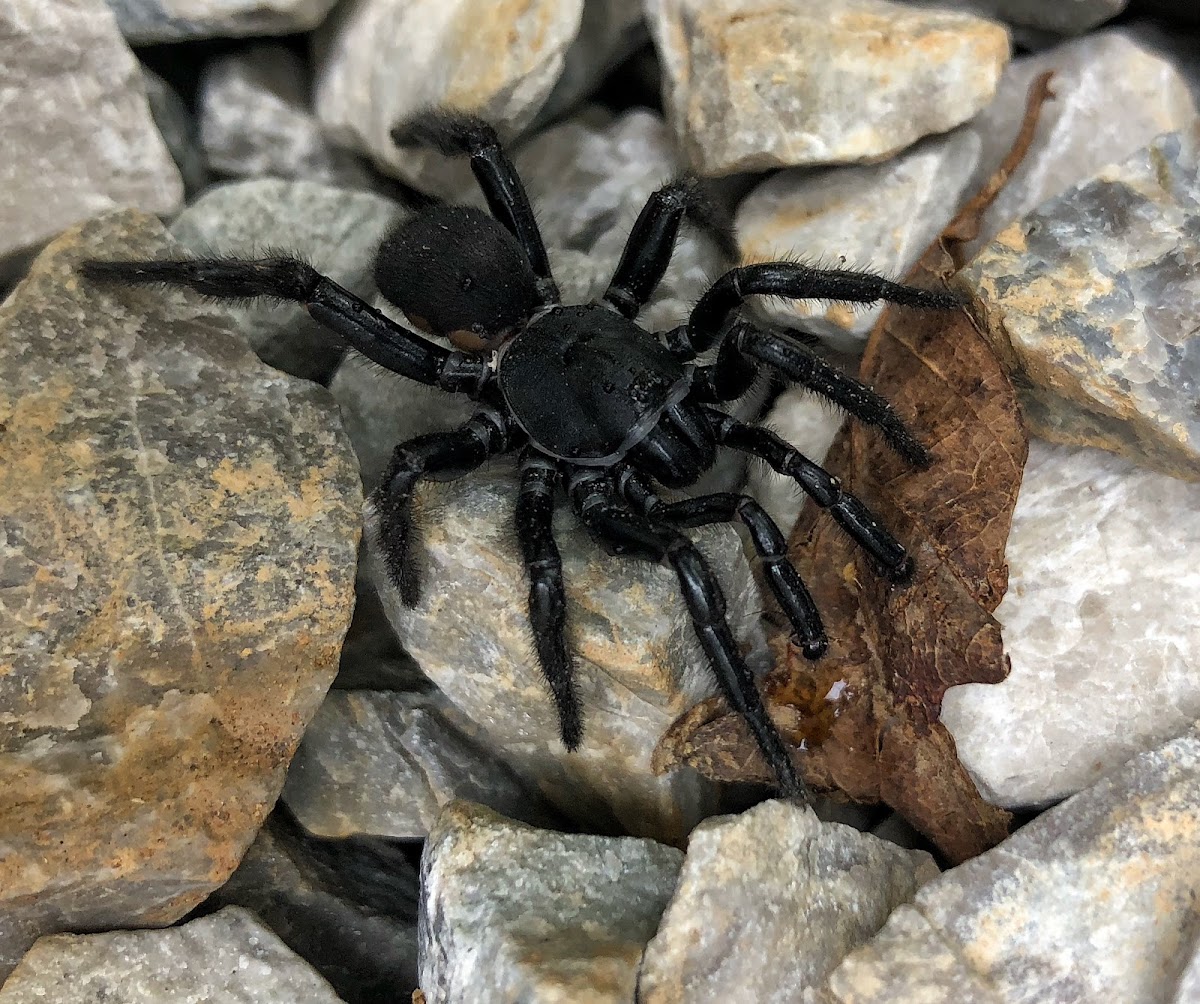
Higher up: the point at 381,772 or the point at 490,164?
the point at 490,164

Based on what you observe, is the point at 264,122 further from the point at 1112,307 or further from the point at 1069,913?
the point at 1069,913

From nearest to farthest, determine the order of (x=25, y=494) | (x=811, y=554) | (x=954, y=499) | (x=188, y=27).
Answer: (x=25, y=494) → (x=954, y=499) → (x=811, y=554) → (x=188, y=27)

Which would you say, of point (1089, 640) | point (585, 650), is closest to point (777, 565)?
point (585, 650)

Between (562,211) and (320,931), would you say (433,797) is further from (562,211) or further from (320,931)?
(562,211)

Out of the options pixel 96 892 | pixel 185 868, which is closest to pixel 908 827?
pixel 185 868

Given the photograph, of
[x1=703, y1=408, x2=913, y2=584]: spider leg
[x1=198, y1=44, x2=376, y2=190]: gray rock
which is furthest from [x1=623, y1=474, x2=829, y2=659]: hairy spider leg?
[x1=198, y1=44, x2=376, y2=190]: gray rock

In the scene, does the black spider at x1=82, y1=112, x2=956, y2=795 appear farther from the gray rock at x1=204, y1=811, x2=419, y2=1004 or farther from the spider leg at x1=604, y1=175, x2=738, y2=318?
the gray rock at x1=204, y1=811, x2=419, y2=1004

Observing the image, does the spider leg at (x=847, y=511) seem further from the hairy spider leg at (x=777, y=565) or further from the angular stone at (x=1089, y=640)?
the angular stone at (x=1089, y=640)
